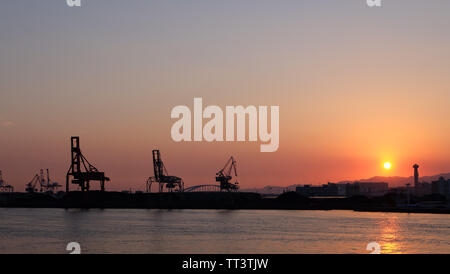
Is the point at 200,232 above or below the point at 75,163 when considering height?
below

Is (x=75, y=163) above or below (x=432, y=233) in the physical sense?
above

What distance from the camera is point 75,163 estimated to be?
169 meters

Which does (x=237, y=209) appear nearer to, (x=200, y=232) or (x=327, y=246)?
(x=200, y=232)

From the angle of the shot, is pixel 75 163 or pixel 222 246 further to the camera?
pixel 75 163

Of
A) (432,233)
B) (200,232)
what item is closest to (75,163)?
(200,232)
